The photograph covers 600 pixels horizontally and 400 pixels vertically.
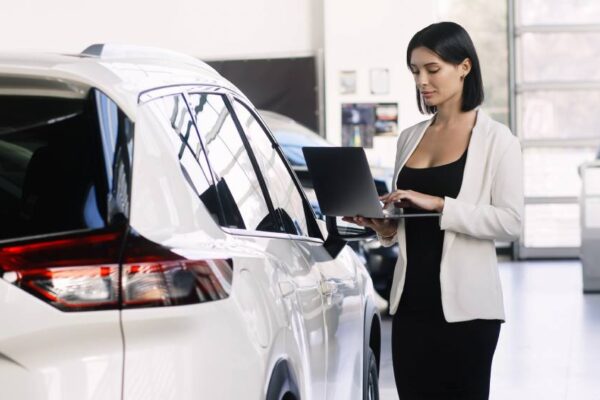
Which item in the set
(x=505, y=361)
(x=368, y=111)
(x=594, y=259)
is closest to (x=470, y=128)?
(x=505, y=361)

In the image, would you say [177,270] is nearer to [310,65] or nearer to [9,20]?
[310,65]

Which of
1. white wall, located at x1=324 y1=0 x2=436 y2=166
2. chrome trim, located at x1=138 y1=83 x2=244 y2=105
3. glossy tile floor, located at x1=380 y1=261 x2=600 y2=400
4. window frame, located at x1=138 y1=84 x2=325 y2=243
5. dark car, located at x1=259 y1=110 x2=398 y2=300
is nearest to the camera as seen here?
chrome trim, located at x1=138 y1=83 x2=244 y2=105

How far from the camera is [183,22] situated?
57.3 ft

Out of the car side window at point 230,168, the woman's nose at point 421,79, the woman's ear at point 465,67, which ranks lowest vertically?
the car side window at point 230,168

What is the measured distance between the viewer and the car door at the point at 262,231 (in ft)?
9.91

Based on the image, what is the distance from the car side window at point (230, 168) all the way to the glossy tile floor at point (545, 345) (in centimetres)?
378

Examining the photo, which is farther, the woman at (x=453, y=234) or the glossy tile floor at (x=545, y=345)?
the glossy tile floor at (x=545, y=345)

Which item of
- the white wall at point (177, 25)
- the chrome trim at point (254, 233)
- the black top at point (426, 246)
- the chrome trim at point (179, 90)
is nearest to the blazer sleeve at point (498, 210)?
the black top at point (426, 246)

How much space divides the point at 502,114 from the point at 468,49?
14608 mm

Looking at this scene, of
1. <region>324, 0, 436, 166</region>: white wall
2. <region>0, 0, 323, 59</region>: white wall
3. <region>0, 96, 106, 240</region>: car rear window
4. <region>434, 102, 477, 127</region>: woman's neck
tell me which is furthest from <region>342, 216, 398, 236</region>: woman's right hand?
<region>0, 0, 323, 59</region>: white wall

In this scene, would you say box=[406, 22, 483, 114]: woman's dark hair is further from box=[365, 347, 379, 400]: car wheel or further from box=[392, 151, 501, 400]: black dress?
box=[365, 347, 379, 400]: car wheel

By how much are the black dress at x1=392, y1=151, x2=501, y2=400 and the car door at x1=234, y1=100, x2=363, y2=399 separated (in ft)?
0.60

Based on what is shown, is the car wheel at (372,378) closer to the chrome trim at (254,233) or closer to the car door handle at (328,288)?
the car door handle at (328,288)

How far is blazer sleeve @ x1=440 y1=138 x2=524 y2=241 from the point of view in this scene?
3779 millimetres
